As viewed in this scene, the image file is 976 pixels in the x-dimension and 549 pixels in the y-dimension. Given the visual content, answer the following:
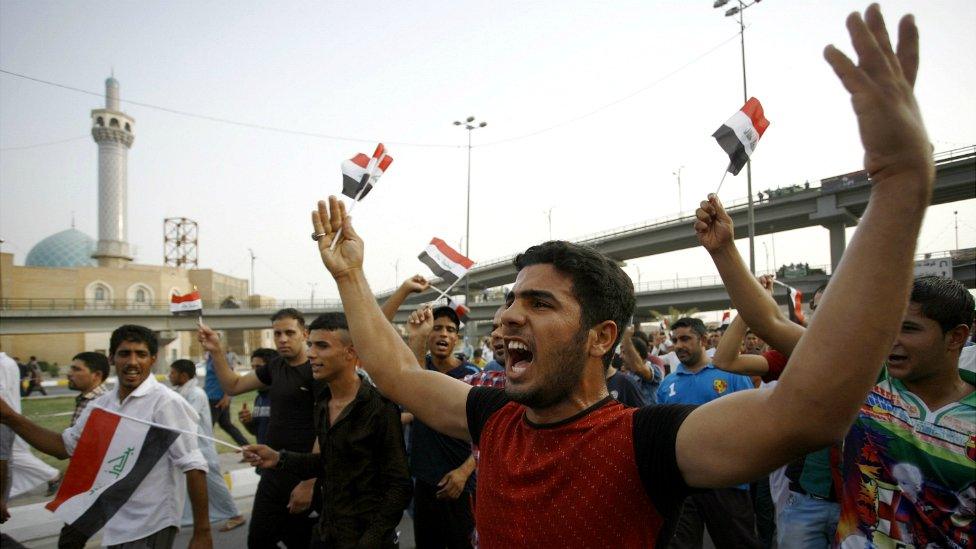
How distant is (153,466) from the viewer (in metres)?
3.76

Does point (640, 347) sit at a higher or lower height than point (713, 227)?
lower

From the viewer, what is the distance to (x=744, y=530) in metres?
4.54

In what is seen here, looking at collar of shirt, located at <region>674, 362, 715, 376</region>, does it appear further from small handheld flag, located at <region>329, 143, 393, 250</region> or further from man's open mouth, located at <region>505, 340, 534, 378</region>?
man's open mouth, located at <region>505, 340, 534, 378</region>

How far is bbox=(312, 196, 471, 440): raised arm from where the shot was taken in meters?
2.35

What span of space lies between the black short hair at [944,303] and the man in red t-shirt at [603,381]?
123 centimetres

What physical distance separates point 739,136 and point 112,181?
303ft

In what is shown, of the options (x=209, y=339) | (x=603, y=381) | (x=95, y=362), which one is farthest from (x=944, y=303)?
(x=95, y=362)

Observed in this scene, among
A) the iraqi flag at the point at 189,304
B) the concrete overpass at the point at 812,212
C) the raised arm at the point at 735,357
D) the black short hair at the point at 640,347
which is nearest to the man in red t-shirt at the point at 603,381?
the raised arm at the point at 735,357

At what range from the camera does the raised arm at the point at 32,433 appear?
12.7 ft

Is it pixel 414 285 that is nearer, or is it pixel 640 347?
pixel 414 285

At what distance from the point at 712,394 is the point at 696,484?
4297 millimetres

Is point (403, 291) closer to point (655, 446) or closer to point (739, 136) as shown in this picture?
point (739, 136)

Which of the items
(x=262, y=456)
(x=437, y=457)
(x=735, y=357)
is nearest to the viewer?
(x=262, y=456)

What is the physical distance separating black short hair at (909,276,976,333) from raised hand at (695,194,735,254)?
111 cm
